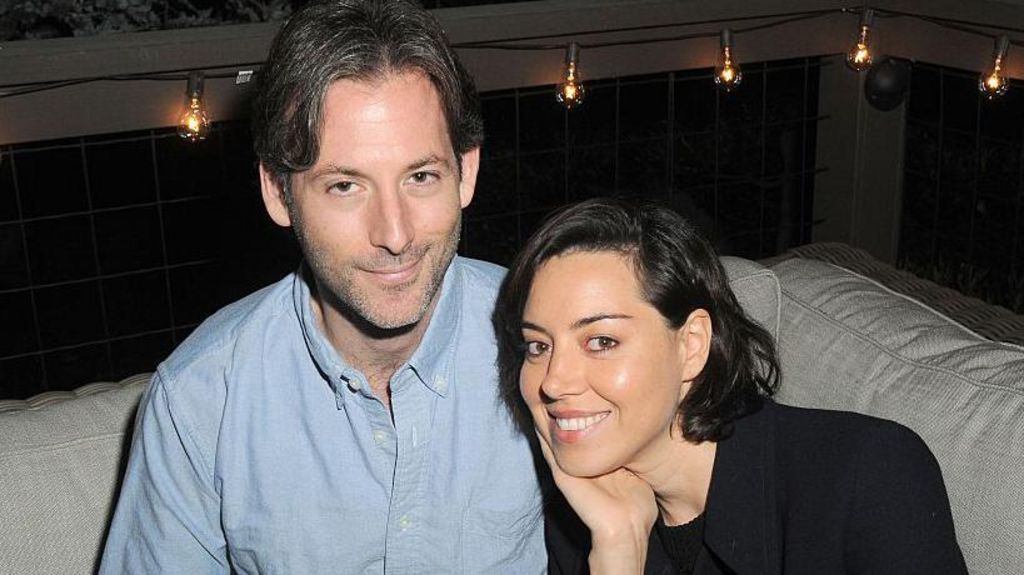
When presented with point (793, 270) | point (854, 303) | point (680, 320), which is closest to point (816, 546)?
point (680, 320)

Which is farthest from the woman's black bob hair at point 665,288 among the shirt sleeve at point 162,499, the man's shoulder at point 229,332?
the shirt sleeve at point 162,499

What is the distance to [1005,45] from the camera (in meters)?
4.08

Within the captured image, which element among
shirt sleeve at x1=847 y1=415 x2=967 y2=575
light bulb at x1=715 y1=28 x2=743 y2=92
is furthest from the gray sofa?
light bulb at x1=715 y1=28 x2=743 y2=92

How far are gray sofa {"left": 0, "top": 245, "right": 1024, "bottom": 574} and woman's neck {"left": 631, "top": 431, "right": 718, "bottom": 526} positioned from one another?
14.0 inches

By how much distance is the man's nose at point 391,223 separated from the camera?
159cm

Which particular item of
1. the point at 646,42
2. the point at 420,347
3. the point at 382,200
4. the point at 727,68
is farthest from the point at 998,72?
the point at 382,200

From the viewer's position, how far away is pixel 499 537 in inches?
73.3

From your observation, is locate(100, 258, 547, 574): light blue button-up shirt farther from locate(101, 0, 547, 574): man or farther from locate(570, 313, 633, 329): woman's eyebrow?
locate(570, 313, 633, 329): woman's eyebrow

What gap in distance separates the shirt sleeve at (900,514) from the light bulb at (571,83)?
2.61 m

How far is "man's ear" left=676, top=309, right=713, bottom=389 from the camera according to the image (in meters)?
1.82

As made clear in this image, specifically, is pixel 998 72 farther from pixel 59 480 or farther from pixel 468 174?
pixel 59 480

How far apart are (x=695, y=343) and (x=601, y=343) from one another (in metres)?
0.16

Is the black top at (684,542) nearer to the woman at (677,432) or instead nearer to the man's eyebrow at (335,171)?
the woman at (677,432)

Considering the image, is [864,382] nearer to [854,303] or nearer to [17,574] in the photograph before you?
[854,303]
